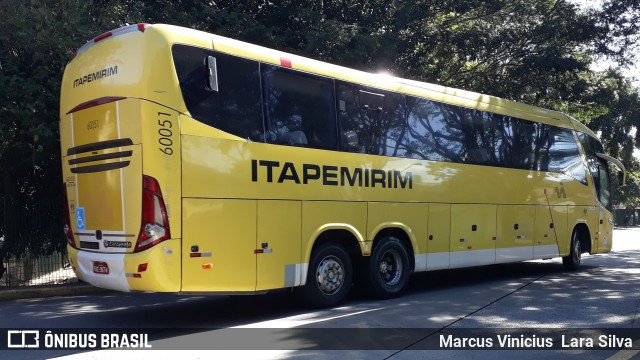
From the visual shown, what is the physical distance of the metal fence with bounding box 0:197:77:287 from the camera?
1162 centimetres

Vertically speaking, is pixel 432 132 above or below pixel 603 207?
above

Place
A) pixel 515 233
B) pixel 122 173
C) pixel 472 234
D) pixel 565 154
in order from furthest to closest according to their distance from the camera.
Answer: pixel 565 154, pixel 515 233, pixel 472 234, pixel 122 173

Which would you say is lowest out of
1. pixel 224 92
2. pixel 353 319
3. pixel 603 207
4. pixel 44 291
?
pixel 44 291

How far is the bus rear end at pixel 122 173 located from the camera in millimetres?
6672

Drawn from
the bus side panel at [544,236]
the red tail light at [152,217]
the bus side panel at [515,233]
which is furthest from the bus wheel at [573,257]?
the red tail light at [152,217]

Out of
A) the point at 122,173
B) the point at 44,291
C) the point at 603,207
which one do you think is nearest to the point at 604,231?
the point at 603,207

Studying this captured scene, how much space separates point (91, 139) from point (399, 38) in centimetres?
975

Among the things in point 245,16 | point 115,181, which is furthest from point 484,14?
point 115,181

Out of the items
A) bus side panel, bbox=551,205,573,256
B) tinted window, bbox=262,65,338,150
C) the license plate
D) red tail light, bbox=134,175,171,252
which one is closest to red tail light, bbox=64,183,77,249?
the license plate

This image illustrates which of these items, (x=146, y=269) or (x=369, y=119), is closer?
(x=146, y=269)

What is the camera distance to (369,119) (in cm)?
943

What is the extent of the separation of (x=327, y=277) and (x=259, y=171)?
2.08m

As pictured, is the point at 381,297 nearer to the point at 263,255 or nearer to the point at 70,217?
the point at 263,255

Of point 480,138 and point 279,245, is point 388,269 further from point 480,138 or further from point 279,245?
point 480,138
